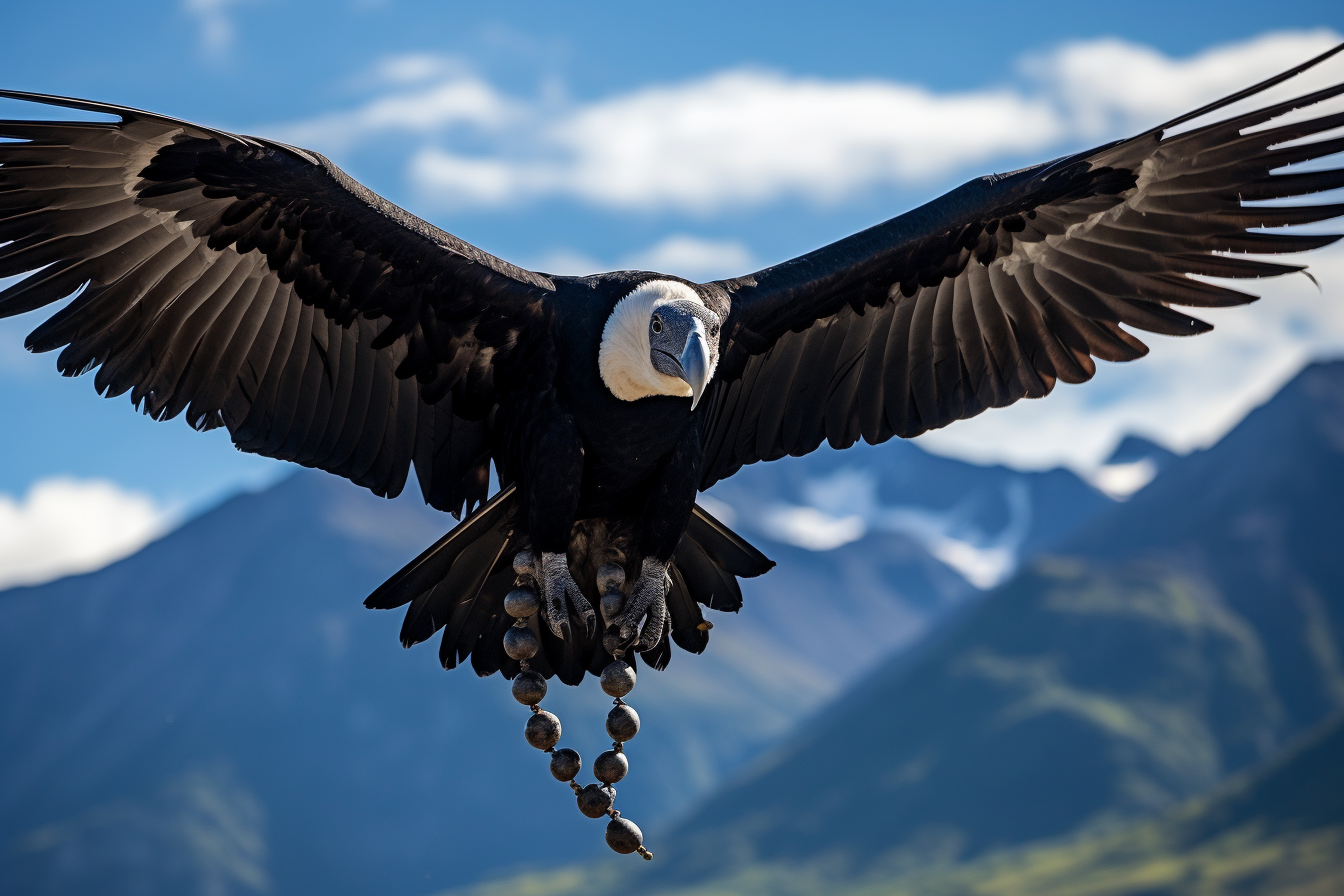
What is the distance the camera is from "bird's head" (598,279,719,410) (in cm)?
920

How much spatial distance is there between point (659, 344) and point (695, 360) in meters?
0.39

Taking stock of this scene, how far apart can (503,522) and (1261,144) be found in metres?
5.99

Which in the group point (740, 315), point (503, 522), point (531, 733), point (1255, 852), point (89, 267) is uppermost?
point (1255, 852)

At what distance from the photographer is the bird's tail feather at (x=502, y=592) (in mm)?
10297

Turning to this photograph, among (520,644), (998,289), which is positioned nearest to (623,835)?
(520,644)

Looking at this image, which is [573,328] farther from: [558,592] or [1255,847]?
[1255,847]

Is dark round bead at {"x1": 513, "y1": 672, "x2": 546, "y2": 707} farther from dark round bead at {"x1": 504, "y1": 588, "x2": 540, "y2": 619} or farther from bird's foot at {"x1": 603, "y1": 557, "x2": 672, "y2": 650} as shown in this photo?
→ bird's foot at {"x1": 603, "y1": 557, "x2": 672, "y2": 650}

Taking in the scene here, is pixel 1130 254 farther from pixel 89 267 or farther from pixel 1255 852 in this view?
pixel 1255 852

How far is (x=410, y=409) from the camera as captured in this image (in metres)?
11.2

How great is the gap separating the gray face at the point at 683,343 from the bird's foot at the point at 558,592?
1489mm

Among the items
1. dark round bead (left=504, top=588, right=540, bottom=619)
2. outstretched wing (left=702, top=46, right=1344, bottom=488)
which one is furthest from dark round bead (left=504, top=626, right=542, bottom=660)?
outstretched wing (left=702, top=46, right=1344, bottom=488)

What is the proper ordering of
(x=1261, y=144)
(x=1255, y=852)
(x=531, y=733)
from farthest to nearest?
(x=1255, y=852) < (x=1261, y=144) < (x=531, y=733)

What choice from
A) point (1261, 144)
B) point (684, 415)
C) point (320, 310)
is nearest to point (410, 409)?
point (320, 310)

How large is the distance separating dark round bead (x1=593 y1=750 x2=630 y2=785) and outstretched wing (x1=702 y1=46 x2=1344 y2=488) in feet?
8.62
